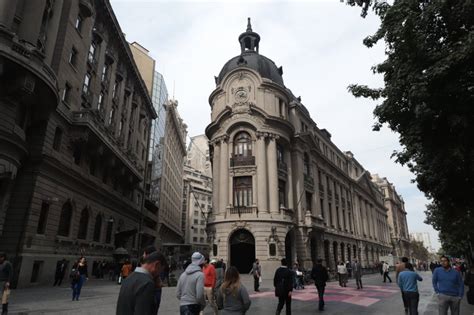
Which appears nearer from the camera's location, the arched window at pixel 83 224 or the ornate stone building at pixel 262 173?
the arched window at pixel 83 224

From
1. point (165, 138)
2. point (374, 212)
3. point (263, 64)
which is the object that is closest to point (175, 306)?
point (263, 64)

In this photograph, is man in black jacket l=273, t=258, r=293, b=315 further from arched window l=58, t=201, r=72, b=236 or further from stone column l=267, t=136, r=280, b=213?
stone column l=267, t=136, r=280, b=213

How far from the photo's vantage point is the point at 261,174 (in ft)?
99.1

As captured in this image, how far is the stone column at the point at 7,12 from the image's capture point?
15.9 meters

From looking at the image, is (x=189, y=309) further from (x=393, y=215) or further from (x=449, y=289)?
(x=393, y=215)

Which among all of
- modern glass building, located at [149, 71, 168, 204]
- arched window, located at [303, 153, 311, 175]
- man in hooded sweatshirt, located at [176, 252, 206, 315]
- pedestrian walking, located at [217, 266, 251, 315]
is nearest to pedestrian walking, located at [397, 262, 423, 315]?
pedestrian walking, located at [217, 266, 251, 315]

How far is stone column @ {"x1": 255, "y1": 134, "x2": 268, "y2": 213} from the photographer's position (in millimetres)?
29281

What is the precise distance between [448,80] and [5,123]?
62.6 ft

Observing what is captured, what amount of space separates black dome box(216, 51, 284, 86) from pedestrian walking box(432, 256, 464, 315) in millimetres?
29065

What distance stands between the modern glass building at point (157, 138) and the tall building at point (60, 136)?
17251 millimetres

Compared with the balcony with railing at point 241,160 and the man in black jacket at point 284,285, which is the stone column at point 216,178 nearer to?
the balcony with railing at point 241,160

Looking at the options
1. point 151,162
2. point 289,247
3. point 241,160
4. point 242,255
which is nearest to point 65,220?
point 242,255

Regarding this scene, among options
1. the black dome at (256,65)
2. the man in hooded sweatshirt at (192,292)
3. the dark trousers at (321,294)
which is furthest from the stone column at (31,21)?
the black dome at (256,65)

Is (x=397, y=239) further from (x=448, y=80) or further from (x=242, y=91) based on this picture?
(x=448, y=80)
